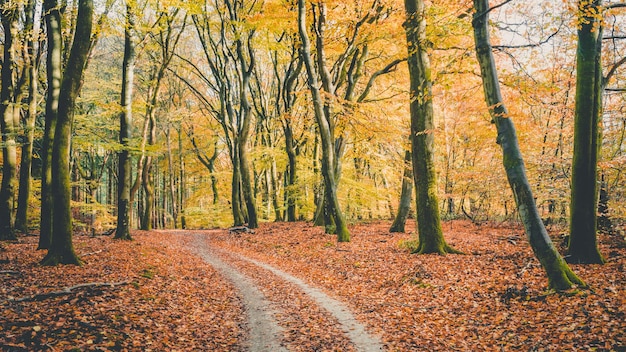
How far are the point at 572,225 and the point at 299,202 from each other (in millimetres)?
19350

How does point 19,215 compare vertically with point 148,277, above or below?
above

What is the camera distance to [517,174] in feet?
24.2

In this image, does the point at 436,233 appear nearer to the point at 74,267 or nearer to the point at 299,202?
the point at 74,267

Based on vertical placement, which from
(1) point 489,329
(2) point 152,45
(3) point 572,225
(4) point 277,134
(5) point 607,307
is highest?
(2) point 152,45

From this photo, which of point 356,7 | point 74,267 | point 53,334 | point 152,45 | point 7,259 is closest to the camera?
point 53,334

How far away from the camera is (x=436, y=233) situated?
38.9 feet

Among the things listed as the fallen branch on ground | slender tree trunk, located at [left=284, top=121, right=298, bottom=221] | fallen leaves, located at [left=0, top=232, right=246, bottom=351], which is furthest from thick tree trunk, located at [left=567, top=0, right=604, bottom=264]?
slender tree trunk, located at [left=284, top=121, right=298, bottom=221]

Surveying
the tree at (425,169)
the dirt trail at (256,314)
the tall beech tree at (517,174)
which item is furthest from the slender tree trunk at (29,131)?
the tall beech tree at (517,174)

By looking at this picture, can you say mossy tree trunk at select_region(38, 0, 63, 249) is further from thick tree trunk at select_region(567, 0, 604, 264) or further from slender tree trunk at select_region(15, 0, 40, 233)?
thick tree trunk at select_region(567, 0, 604, 264)

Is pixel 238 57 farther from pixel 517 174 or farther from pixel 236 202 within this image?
pixel 517 174

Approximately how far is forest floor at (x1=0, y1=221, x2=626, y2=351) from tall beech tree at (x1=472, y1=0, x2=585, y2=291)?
443 millimetres

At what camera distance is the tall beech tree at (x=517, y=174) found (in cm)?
712

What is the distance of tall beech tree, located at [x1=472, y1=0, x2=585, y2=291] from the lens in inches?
281

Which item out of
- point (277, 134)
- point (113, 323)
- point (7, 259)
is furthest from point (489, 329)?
point (277, 134)
